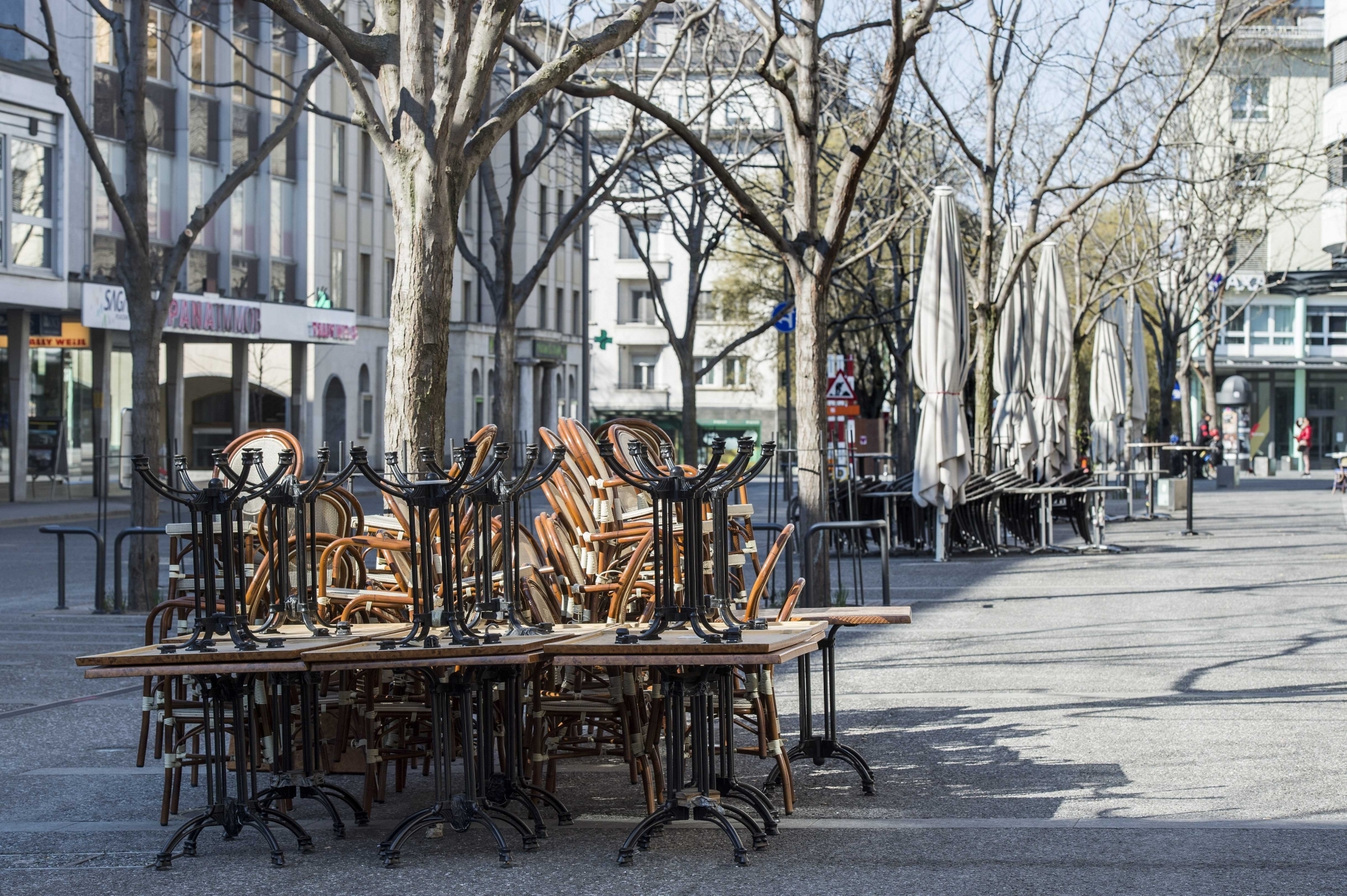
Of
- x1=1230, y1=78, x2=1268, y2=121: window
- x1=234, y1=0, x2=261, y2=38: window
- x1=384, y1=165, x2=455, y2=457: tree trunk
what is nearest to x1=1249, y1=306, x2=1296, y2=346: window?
x1=1230, y1=78, x2=1268, y2=121: window

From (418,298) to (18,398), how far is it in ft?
93.1

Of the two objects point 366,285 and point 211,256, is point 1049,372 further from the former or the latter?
point 366,285

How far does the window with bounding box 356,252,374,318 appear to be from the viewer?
52.7 metres

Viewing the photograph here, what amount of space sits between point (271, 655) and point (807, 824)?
2.18 meters

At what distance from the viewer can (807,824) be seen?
6.82 meters

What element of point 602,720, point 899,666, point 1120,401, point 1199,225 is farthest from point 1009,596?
point 1199,225

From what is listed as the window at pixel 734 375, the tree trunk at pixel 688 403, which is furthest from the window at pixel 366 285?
the window at pixel 734 375

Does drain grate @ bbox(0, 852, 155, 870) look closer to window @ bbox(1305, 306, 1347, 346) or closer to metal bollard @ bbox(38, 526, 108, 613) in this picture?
metal bollard @ bbox(38, 526, 108, 613)

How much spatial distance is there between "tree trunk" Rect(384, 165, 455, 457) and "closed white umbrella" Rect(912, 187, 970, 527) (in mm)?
11019

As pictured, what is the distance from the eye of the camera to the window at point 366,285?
5272 centimetres

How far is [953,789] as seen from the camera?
7465 millimetres

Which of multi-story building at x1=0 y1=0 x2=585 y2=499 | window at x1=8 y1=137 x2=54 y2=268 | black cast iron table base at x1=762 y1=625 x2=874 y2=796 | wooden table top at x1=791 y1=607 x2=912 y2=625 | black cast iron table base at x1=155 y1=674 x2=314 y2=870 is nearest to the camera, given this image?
black cast iron table base at x1=155 y1=674 x2=314 y2=870

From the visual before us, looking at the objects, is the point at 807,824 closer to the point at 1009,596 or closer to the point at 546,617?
the point at 546,617

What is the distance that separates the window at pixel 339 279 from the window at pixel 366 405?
9.75ft
